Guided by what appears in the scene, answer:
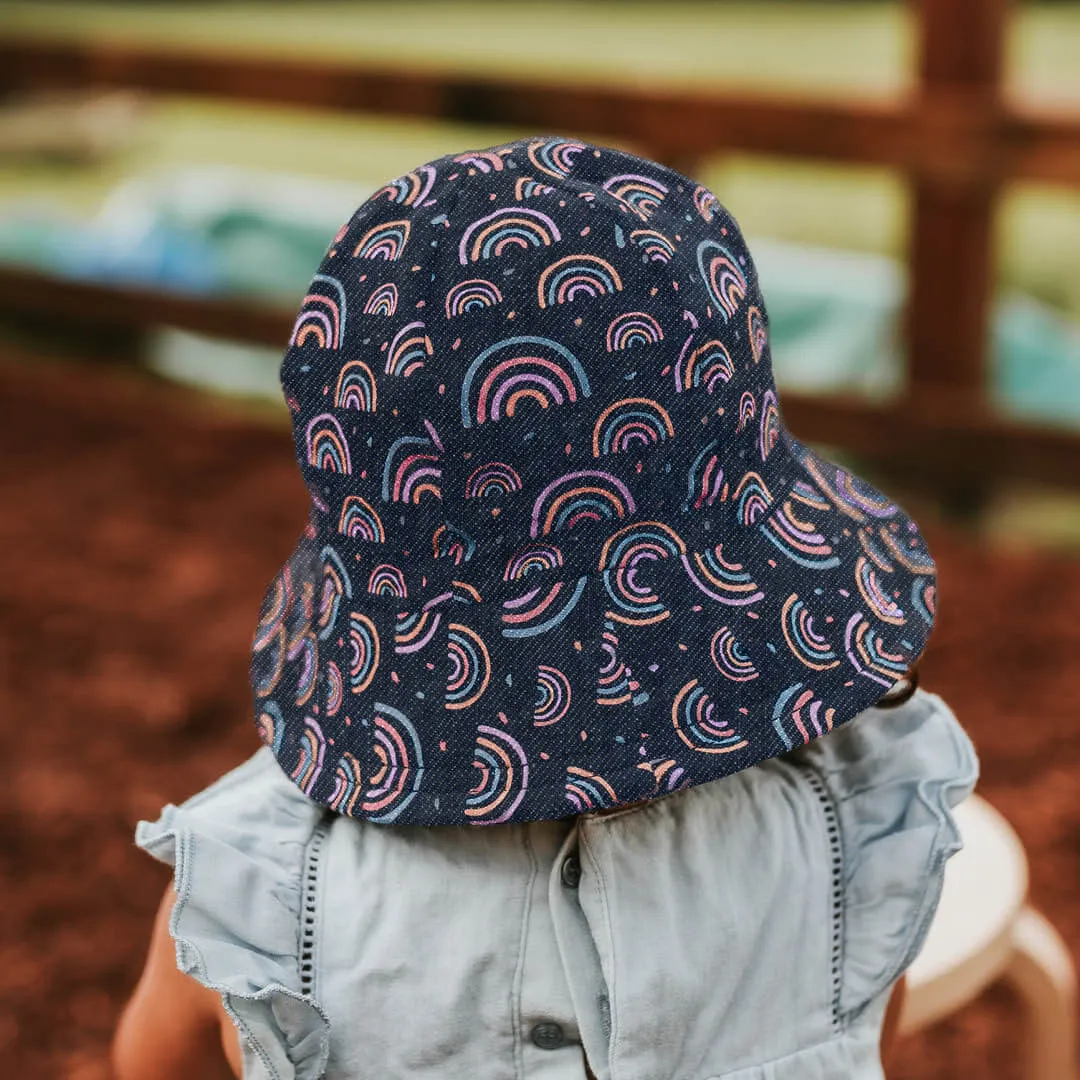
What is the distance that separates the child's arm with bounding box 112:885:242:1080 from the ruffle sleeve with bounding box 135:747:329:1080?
0.09 m

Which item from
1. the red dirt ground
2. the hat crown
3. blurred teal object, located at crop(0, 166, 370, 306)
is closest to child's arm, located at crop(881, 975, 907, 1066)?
the hat crown

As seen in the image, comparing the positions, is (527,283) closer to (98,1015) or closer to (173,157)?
(98,1015)

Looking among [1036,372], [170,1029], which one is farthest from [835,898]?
[1036,372]

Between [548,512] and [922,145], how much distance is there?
7.71 feet

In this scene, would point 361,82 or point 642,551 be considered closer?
point 642,551

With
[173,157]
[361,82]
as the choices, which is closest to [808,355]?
[361,82]

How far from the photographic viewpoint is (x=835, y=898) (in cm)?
96

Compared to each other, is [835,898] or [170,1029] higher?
[835,898]

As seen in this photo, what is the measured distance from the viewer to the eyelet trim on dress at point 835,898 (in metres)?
0.95

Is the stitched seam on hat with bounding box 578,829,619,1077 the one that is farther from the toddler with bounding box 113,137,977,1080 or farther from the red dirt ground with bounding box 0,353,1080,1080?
the red dirt ground with bounding box 0,353,1080,1080

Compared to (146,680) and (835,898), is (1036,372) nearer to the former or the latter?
(146,680)

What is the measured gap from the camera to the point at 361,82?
352cm

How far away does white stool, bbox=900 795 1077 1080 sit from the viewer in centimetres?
122

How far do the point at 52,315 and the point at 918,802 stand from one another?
3.97 metres
